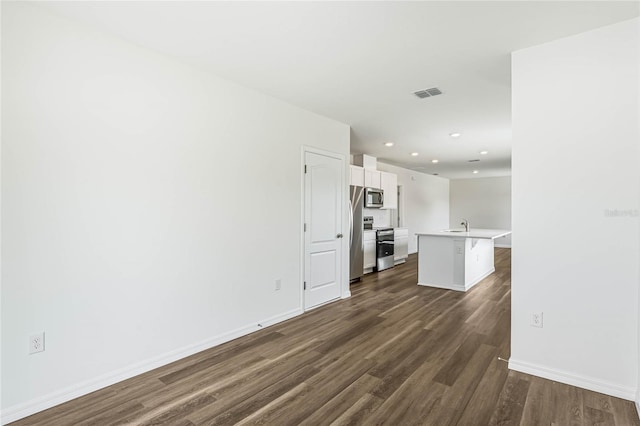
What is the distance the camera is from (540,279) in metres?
2.52

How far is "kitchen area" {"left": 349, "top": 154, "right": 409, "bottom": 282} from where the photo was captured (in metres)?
5.83

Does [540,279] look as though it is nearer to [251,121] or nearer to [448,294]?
[448,294]

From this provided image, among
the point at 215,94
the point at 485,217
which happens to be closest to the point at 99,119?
the point at 215,94

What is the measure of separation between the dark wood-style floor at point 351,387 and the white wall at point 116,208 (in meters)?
0.28

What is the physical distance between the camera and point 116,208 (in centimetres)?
242

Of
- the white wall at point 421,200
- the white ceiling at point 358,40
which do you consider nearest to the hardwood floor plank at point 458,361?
the white ceiling at point 358,40

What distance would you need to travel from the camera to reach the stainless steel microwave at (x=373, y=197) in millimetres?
6598

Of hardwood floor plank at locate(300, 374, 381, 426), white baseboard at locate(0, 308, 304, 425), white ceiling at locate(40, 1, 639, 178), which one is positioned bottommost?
hardwood floor plank at locate(300, 374, 381, 426)

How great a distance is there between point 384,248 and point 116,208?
549 cm

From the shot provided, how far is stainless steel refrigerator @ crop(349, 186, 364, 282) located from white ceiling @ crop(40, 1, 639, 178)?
2.09 meters

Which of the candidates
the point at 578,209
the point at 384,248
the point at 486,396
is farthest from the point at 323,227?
the point at 384,248

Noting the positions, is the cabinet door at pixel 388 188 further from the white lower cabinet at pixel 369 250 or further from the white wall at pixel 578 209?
the white wall at pixel 578 209

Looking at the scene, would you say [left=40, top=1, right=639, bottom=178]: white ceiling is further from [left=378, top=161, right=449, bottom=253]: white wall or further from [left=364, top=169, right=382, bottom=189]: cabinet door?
[left=378, top=161, right=449, bottom=253]: white wall

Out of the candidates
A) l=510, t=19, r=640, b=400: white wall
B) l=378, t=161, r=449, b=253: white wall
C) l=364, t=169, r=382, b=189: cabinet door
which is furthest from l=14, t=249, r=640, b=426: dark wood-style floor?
l=378, t=161, r=449, b=253: white wall
